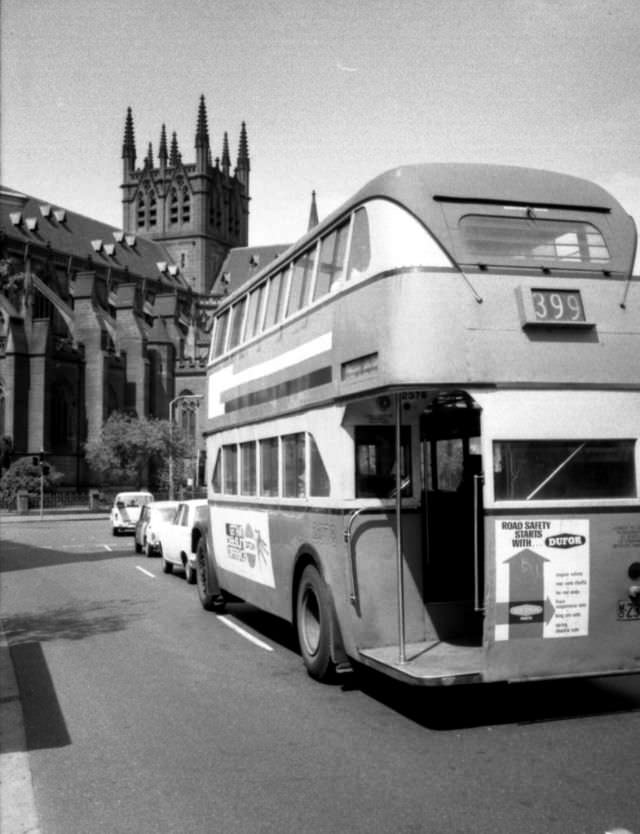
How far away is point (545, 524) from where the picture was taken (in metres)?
6.81

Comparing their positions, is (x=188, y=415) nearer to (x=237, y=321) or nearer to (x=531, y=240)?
(x=237, y=321)

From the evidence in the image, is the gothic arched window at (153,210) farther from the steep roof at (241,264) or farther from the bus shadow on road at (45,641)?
the bus shadow on road at (45,641)

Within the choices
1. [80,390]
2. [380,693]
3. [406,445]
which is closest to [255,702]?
[380,693]

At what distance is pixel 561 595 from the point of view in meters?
6.78

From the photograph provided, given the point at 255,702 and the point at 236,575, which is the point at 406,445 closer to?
the point at 255,702

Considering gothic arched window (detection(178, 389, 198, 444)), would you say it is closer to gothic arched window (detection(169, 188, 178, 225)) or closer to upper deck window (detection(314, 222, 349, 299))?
gothic arched window (detection(169, 188, 178, 225))

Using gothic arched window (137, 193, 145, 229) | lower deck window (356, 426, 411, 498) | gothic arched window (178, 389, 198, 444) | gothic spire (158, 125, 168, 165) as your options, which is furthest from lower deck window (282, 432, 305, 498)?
gothic spire (158, 125, 168, 165)

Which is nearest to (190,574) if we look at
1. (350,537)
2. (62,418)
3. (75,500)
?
(350,537)

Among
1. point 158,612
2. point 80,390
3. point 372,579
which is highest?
point 80,390

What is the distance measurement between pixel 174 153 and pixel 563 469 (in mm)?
116584

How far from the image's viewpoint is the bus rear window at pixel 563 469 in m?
6.83

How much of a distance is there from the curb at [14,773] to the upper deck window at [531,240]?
4.85 m

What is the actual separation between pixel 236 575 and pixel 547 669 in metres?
5.94

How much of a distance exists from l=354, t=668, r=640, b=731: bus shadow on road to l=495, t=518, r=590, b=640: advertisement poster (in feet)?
2.93
